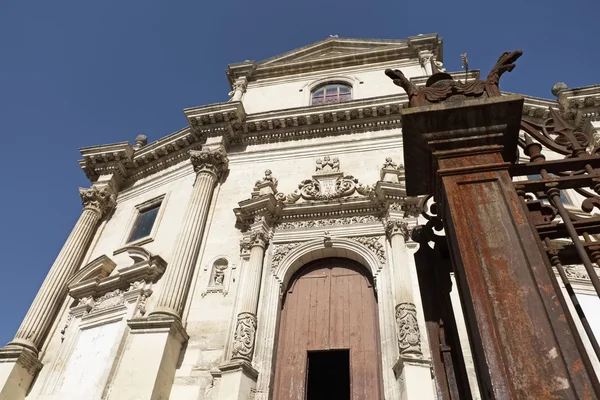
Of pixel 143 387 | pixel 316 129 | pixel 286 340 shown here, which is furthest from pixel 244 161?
pixel 143 387

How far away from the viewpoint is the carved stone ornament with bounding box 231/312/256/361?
8.23 meters

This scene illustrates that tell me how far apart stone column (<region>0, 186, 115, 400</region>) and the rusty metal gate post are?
10.7 meters

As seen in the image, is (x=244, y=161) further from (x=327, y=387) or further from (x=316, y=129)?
(x=327, y=387)

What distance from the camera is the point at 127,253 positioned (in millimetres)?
12078

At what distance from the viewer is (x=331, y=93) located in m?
15.7

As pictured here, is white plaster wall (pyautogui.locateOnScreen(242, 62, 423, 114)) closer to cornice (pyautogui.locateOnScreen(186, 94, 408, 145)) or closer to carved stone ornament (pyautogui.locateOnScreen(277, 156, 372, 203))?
cornice (pyautogui.locateOnScreen(186, 94, 408, 145))

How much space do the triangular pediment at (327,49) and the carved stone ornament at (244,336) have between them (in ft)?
39.6

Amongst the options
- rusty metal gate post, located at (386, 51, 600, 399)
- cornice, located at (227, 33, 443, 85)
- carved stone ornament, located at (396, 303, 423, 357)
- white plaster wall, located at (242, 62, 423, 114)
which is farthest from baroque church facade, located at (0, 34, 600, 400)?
rusty metal gate post, located at (386, 51, 600, 399)

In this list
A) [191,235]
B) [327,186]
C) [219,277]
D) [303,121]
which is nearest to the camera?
[219,277]

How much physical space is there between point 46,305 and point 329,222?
25.7 feet

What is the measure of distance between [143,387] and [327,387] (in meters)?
6.66

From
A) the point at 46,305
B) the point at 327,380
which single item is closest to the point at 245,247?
the point at 327,380

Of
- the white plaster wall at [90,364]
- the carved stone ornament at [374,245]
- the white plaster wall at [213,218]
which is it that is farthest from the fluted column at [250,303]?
the white plaster wall at [90,364]

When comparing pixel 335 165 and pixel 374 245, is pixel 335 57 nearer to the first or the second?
pixel 335 165
